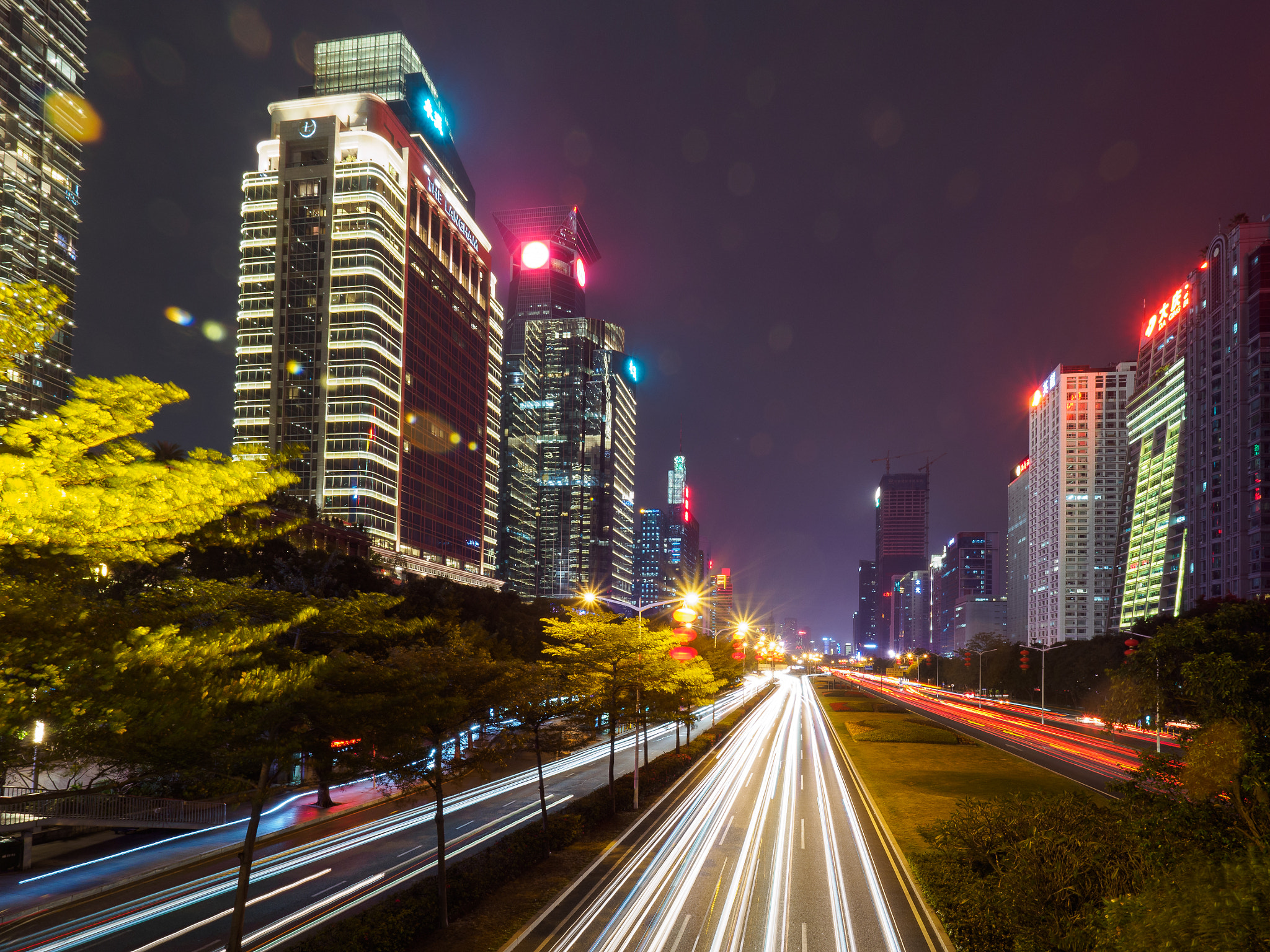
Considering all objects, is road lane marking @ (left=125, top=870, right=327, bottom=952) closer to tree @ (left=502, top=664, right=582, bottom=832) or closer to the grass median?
tree @ (left=502, top=664, right=582, bottom=832)

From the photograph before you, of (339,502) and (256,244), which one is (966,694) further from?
(256,244)

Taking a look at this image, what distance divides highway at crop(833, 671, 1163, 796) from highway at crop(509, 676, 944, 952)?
1026 centimetres

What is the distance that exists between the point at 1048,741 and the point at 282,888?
54003mm

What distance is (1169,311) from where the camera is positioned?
6496 inches

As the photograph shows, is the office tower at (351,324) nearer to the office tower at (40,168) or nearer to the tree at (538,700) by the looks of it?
the office tower at (40,168)

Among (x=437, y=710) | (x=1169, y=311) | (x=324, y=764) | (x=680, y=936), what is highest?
(x=1169, y=311)

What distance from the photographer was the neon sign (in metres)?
156

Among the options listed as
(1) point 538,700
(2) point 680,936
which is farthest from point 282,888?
(2) point 680,936

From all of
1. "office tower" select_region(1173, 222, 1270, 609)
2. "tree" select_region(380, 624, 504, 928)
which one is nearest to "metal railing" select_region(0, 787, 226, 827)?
"tree" select_region(380, 624, 504, 928)

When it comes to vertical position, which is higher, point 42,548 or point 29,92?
point 29,92

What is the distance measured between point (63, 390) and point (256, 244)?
5653cm

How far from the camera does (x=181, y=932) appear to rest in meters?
18.7

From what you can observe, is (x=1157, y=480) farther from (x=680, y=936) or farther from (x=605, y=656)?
(x=680, y=936)

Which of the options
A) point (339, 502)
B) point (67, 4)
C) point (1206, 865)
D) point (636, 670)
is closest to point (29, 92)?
point (67, 4)
